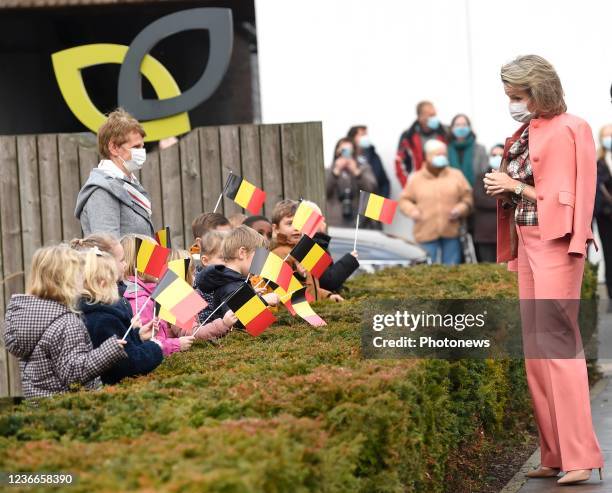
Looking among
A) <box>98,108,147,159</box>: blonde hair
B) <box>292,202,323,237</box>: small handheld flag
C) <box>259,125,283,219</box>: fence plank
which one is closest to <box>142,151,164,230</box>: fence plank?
<box>259,125,283,219</box>: fence plank

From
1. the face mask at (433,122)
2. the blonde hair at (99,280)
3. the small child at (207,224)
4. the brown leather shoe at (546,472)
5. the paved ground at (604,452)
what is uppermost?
the face mask at (433,122)

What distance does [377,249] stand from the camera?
16.3m

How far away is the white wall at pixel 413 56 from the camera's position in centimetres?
1955

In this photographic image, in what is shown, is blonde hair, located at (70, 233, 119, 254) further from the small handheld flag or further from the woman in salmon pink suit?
the small handheld flag

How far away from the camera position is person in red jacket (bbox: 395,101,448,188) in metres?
18.5

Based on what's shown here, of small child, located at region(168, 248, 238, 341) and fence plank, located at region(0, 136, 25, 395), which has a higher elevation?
fence plank, located at region(0, 136, 25, 395)

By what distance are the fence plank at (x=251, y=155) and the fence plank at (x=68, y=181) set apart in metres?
1.27

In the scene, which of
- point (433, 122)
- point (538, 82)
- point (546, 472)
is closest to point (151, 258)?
point (538, 82)

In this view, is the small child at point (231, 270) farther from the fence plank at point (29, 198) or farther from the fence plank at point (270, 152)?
the fence plank at point (29, 198)

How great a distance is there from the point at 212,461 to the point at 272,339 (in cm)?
335

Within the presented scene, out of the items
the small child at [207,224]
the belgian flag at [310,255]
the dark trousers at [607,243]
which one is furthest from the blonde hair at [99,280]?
the dark trousers at [607,243]

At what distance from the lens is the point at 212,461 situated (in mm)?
3697

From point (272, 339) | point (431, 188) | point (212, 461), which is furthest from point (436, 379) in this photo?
point (431, 188)

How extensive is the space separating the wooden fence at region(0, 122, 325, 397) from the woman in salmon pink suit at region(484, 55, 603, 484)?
A: 402cm
